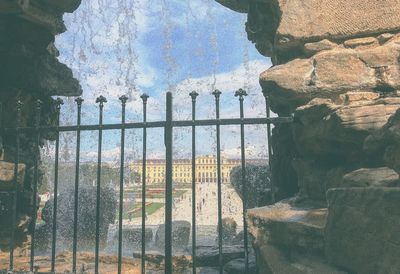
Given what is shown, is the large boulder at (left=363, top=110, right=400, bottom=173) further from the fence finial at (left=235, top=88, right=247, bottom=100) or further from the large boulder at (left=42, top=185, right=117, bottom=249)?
the large boulder at (left=42, top=185, right=117, bottom=249)

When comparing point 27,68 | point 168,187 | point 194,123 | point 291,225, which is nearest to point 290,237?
point 291,225

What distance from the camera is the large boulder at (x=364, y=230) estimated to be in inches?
71.7

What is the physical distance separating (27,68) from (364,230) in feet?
16.6

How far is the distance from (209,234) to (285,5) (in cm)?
688

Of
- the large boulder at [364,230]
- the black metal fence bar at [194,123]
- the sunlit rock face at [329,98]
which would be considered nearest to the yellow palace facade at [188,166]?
the black metal fence bar at [194,123]

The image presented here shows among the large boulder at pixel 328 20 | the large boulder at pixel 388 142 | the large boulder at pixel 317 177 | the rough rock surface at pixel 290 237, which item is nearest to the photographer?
the large boulder at pixel 388 142

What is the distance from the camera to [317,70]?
9.91ft

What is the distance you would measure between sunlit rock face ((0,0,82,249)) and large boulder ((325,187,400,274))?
4.29 meters

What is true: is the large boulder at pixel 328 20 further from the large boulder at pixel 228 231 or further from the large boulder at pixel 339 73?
the large boulder at pixel 228 231

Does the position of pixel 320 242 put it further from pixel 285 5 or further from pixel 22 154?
pixel 22 154

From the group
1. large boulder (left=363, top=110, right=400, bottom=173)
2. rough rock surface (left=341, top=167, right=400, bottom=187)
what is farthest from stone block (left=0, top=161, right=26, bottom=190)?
large boulder (left=363, top=110, right=400, bottom=173)

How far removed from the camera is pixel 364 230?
6.48 ft

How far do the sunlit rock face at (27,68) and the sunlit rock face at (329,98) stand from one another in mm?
3402

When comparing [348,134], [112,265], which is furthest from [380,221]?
[112,265]
